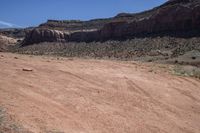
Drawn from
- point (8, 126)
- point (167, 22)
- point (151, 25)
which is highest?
point (167, 22)

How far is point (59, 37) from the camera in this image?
69.8 metres

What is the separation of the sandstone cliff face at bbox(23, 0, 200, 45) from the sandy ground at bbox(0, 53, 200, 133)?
30.7m

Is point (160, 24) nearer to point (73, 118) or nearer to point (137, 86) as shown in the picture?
point (137, 86)

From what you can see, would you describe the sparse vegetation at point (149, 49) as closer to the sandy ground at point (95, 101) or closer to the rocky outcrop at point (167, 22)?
the rocky outcrop at point (167, 22)

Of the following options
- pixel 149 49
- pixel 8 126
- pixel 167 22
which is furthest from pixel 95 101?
pixel 167 22

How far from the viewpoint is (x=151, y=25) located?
2052 inches

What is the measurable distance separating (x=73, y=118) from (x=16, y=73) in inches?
186

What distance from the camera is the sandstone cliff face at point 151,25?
154ft

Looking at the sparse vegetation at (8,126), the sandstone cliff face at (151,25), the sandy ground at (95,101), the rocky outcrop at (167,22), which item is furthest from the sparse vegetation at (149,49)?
the sparse vegetation at (8,126)

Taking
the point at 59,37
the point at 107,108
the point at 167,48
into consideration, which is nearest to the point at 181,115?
the point at 107,108

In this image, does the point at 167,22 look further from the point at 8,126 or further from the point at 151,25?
the point at 8,126

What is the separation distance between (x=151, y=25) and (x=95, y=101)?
41348 mm

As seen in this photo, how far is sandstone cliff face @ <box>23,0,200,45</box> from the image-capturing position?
47028 mm

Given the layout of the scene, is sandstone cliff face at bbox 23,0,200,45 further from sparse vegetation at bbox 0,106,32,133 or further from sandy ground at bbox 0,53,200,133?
sparse vegetation at bbox 0,106,32,133
